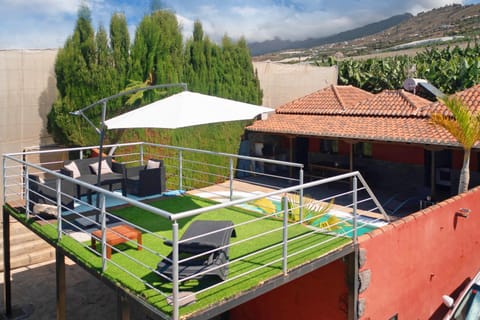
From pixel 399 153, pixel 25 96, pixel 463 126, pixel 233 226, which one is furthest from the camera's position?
pixel 399 153

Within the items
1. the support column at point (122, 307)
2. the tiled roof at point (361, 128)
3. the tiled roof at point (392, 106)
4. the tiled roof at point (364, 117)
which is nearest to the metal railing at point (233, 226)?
the support column at point (122, 307)

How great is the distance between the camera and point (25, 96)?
1559 cm

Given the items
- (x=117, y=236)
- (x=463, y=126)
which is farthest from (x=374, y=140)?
(x=117, y=236)

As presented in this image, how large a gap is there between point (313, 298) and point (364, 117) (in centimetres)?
1285

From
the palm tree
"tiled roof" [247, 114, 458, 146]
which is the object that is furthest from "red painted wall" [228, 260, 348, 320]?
"tiled roof" [247, 114, 458, 146]

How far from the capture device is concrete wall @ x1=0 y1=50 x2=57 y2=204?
15.1 meters

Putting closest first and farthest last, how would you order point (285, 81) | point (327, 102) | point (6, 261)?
point (6, 261) → point (327, 102) → point (285, 81)

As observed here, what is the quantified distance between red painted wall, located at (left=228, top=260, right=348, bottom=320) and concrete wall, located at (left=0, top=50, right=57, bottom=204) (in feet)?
35.1

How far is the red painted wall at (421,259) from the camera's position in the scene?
28.8 ft

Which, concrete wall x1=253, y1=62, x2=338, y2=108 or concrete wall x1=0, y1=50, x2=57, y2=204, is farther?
concrete wall x1=253, y1=62, x2=338, y2=108

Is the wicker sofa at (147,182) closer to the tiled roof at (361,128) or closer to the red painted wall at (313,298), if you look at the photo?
the red painted wall at (313,298)

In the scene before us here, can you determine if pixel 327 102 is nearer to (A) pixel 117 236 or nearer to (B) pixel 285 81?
(B) pixel 285 81

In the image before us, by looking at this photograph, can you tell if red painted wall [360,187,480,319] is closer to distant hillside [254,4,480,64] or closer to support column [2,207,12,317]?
support column [2,207,12,317]

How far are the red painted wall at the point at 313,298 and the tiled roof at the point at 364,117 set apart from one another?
8.09 meters
